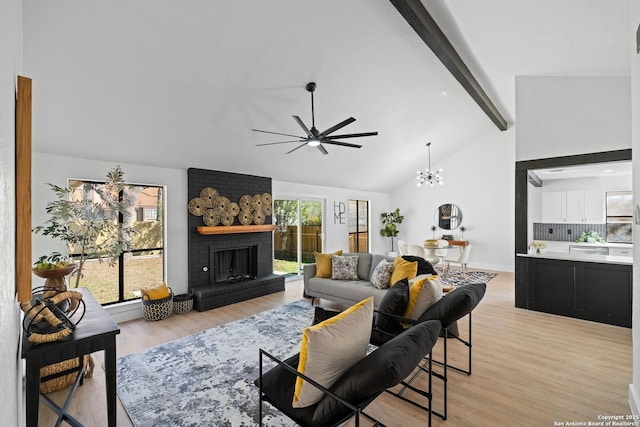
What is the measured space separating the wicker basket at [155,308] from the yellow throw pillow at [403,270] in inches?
127

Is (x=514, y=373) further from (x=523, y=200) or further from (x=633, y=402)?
(x=523, y=200)

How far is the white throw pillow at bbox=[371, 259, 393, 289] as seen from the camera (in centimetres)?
410

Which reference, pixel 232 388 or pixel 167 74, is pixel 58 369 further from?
pixel 167 74

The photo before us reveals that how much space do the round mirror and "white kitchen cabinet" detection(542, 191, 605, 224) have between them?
191cm

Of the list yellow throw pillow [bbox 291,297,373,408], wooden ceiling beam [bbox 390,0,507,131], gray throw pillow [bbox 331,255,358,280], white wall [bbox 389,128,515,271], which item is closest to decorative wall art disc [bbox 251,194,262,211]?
gray throw pillow [bbox 331,255,358,280]

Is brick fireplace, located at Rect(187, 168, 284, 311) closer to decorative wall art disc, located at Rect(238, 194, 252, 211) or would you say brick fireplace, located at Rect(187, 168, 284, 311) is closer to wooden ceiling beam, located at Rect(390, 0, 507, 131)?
decorative wall art disc, located at Rect(238, 194, 252, 211)

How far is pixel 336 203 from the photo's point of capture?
25.4 feet

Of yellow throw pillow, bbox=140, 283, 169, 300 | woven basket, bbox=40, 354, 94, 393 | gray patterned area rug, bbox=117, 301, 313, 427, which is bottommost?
gray patterned area rug, bbox=117, 301, 313, 427

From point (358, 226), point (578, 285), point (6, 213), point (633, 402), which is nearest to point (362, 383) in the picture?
point (6, 213)

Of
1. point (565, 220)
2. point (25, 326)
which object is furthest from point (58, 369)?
point (565, 220)

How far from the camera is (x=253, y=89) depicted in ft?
11.9

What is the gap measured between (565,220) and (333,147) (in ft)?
18.8

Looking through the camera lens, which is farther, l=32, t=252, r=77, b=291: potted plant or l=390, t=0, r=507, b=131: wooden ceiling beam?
l=390, t=0, r=507, b=131: wooden ceiling beam

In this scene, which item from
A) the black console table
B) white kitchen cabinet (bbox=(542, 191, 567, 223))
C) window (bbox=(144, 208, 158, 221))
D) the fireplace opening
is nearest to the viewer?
the black console table
